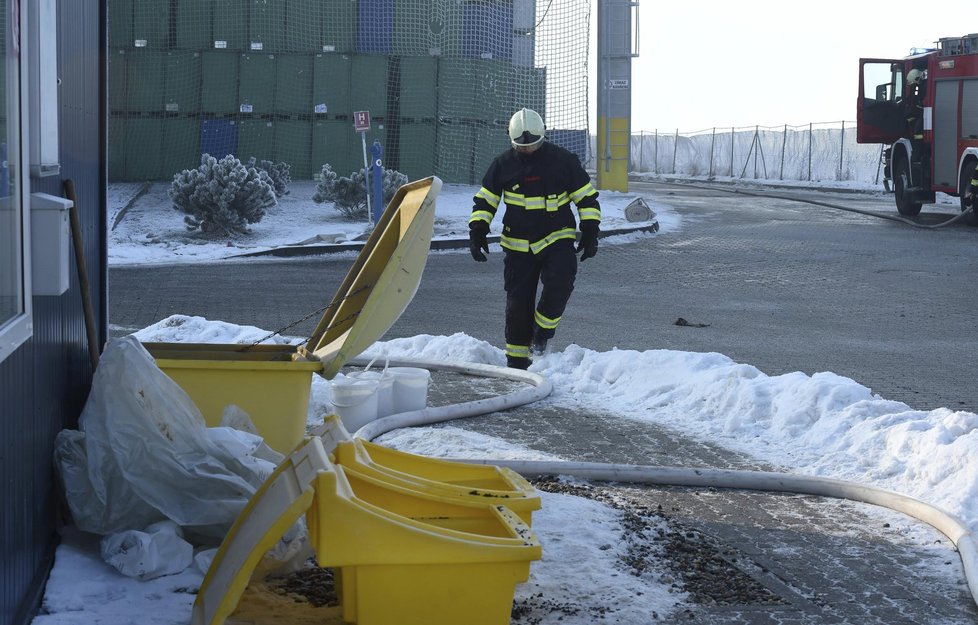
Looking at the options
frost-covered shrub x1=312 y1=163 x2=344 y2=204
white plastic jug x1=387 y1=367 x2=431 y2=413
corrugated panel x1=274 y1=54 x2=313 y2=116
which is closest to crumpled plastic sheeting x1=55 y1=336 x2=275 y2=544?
white plastic jug x1=387 y1=367 x2=431 y2=413

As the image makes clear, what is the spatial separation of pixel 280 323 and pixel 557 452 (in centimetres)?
495

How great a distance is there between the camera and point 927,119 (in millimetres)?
22016

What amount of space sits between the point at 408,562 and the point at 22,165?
1.62m

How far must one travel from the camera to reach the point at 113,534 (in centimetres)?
409

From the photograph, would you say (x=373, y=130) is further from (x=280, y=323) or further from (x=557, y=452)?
(x=557, y=452)

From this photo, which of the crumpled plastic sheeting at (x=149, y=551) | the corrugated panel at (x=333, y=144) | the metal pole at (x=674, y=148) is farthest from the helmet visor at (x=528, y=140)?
the metal pole at (x=674, y=148)

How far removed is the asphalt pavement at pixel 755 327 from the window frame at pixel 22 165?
215 cm

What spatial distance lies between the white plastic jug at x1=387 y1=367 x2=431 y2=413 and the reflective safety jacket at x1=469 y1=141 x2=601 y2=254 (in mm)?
1984

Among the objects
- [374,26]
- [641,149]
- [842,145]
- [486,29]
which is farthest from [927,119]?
[641,149]

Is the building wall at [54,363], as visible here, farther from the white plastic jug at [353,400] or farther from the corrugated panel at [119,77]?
the corrugated panel at [119,77]

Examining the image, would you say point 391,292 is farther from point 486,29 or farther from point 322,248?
point 486,29

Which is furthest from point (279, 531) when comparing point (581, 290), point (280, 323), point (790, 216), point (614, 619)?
point (790, 216)

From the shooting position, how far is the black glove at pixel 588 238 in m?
8.70

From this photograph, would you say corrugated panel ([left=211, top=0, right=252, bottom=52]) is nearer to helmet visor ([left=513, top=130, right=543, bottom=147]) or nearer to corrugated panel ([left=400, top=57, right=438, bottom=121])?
corrugated panel ([left=400, top=57, right=438, bottom=121])
